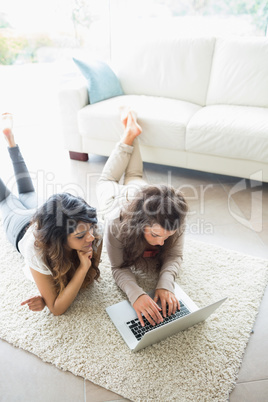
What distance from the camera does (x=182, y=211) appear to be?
1311 mm

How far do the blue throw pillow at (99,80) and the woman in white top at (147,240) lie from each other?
1086 millimetres

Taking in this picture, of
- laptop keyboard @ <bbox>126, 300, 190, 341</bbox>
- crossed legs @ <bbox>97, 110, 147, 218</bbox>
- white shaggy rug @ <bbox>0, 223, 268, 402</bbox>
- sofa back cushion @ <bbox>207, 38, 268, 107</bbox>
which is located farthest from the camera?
sofa back cushion @ <bbox>207, 38, 268, 107</bbox>

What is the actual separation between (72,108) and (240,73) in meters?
1.30

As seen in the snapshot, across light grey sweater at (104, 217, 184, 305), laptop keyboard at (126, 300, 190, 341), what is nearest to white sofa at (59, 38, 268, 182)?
light grey sweater at (104, 217, 184, 305)

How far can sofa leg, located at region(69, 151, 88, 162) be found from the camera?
2762mm

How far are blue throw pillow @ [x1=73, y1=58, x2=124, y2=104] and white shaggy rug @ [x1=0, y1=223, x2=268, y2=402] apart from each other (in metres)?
1.49

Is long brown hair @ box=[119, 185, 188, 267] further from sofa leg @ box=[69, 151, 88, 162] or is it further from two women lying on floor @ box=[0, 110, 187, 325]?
sofa leg @ box=[69, 151, 88, 162]

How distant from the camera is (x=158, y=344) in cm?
133

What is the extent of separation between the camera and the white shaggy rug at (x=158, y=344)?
121 centimetres

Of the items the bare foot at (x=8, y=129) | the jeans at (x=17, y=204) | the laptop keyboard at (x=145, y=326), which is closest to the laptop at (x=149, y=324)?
the laptop keyboard at (x=145, y=326)

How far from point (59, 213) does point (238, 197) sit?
1.46m

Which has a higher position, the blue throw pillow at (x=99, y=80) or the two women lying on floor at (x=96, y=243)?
the blue throw pillow at (x=99, y=80)

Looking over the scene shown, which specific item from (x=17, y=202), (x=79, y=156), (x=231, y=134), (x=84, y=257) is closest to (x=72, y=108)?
(x=79, y=156)

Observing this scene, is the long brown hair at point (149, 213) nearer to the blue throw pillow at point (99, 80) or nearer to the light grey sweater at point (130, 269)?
the light grey sweater at point (130, 269)
